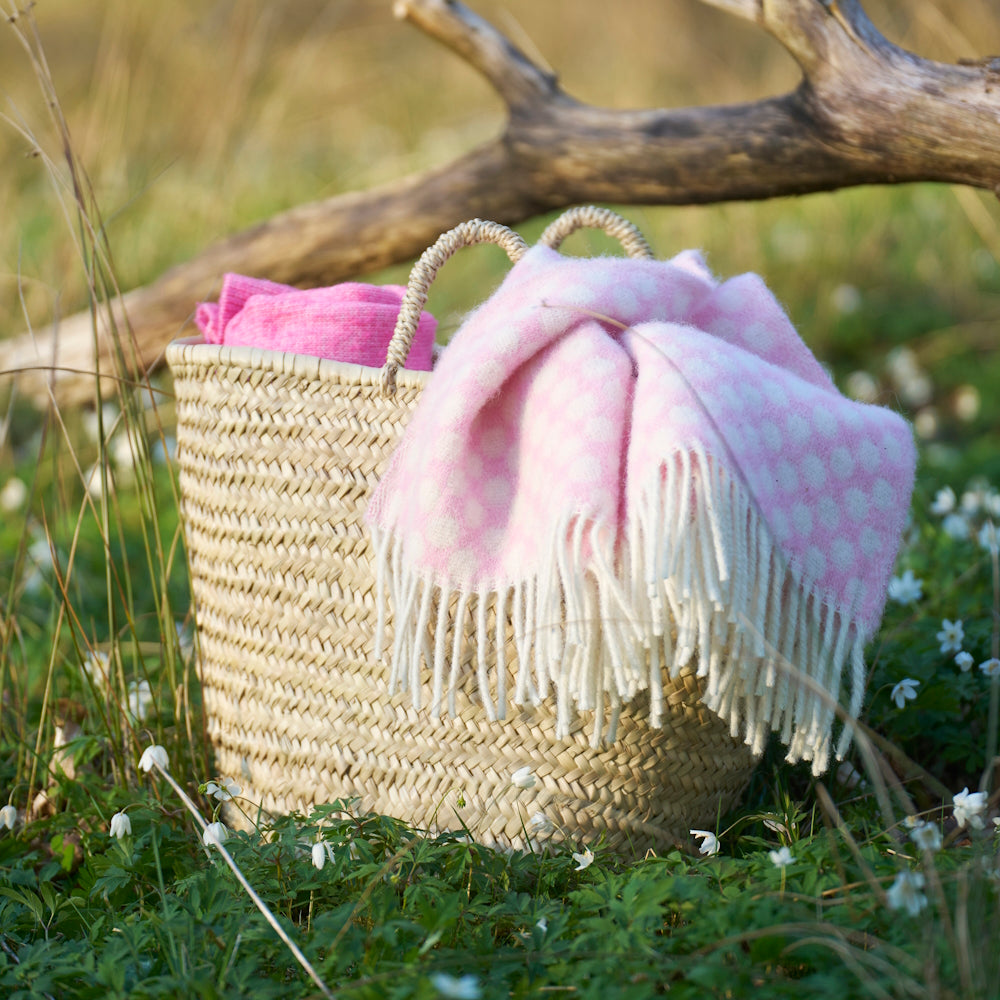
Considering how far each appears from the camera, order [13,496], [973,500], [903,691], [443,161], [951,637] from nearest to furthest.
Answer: [903,691] < [951,637] < [973,500] < [13,496] < [443,161]

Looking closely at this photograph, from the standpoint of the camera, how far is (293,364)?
1432 mm

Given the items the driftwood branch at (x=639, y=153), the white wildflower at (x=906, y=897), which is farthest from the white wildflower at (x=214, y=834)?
the driftwood branch at (x=639, y=153)

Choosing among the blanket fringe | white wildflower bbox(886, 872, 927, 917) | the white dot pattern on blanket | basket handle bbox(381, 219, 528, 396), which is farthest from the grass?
basket handle bbox(381, 219, 528, 396)

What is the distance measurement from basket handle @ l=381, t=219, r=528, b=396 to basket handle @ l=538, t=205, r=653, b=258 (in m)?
0.11

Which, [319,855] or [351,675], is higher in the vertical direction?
[351,675]

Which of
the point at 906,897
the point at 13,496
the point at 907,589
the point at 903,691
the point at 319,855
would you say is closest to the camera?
the point at 906,897

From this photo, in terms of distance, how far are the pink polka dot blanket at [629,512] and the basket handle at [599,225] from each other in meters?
0.24

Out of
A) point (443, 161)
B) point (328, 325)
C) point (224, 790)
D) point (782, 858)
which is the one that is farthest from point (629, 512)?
point (443, 161)

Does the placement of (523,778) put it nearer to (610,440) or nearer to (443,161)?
(610,440)

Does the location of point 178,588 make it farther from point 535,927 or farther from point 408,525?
point 535,927

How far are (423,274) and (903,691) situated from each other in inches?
37.4

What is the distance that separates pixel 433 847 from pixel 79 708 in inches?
36.1

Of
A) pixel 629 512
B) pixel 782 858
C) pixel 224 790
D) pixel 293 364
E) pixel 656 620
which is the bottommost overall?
pixel 224 790

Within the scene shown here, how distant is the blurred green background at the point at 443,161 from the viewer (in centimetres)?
354
